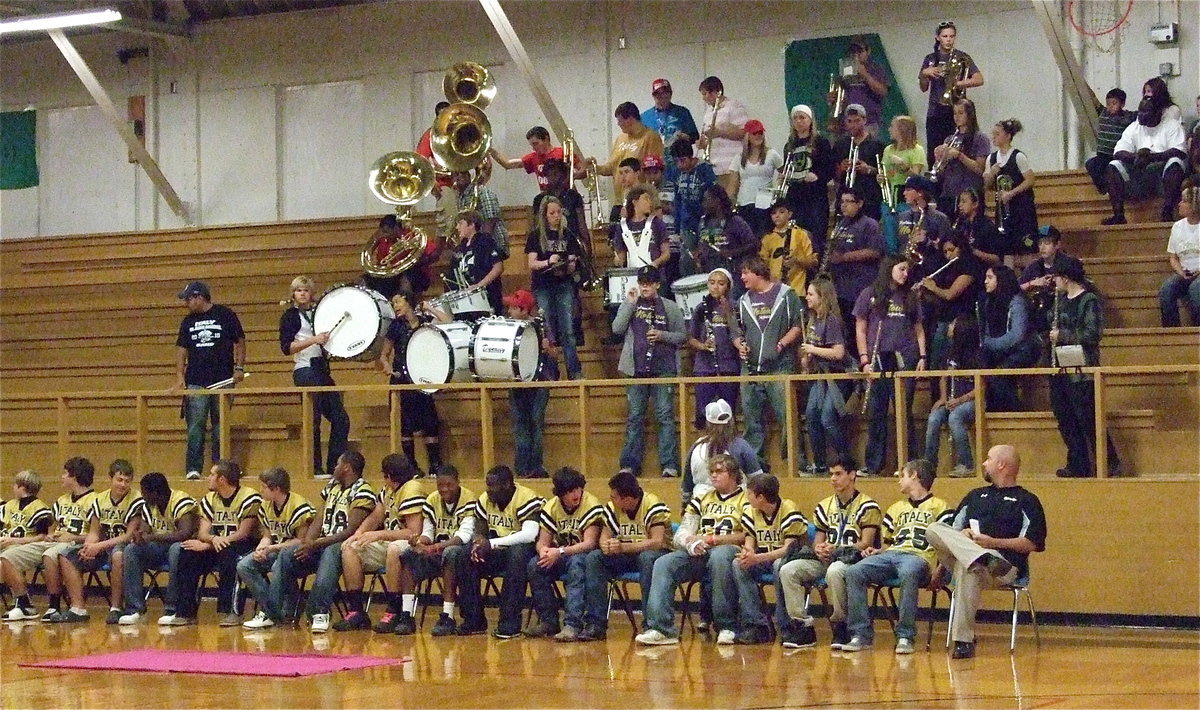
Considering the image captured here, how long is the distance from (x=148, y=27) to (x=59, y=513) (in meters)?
8.49

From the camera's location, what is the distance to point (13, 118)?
72.8 feet

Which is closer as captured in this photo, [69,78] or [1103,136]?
[1103,136]

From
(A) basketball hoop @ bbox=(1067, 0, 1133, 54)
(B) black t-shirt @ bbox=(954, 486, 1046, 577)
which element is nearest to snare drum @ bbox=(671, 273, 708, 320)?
(B) black t-shirt @ bbox=(954, 486, 1046, 577)

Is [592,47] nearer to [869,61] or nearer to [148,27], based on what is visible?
[869,61]

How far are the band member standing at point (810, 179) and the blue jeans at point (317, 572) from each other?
5.03 m

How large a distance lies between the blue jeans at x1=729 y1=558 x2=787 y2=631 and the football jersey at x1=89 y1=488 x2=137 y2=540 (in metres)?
5.10

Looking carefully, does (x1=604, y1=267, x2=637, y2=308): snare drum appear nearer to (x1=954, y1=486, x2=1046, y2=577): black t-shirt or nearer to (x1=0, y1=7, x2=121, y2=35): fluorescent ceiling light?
(x1=954, y1=486, x2=1046, y2=577): black t-shirt

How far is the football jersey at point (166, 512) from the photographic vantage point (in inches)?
523

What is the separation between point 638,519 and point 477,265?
162 inches

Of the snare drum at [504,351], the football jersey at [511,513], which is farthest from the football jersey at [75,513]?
the football jersey at [511,513]

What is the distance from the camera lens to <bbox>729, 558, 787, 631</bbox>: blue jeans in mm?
11070

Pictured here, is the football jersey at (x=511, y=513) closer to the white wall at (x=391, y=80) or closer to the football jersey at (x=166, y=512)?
the football jersey at (x=166, y=512)

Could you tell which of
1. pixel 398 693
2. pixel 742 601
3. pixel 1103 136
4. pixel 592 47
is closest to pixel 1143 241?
pixel 1103 136

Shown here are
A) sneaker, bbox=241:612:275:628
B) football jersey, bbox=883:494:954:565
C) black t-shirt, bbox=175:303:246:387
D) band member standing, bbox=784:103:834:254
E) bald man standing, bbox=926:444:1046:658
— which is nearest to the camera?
bald man standing, bbox=926:444:1046:658
